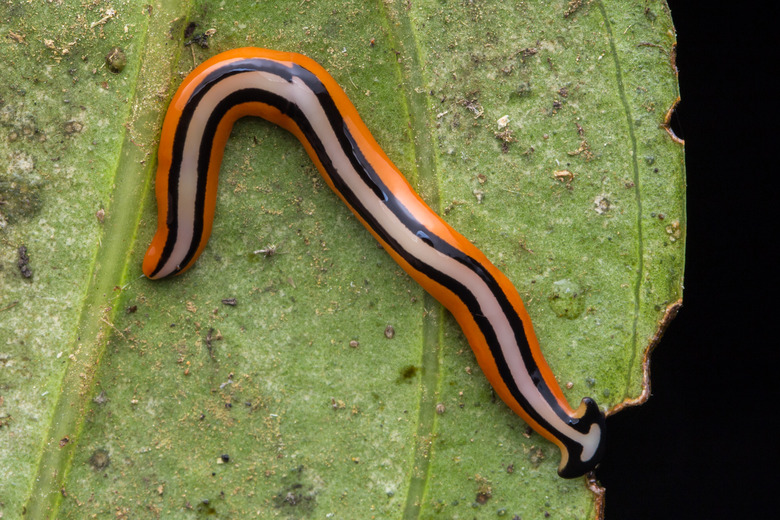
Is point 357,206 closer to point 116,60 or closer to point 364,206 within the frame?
point 364,206

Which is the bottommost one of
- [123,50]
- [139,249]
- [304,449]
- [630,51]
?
[304,449]

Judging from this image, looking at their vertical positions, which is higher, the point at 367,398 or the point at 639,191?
the point at 639,191

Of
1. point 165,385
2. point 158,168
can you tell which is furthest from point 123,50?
point 165,385

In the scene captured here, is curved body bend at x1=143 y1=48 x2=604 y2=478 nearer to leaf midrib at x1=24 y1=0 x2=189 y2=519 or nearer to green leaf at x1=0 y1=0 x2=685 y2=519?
green leaf at x1=0 y1=0 x2=685 y2=519

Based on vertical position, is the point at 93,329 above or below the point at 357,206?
above

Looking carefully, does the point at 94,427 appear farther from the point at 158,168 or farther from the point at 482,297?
the point at 482,297

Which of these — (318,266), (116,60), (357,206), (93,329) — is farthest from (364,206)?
(93,329)
